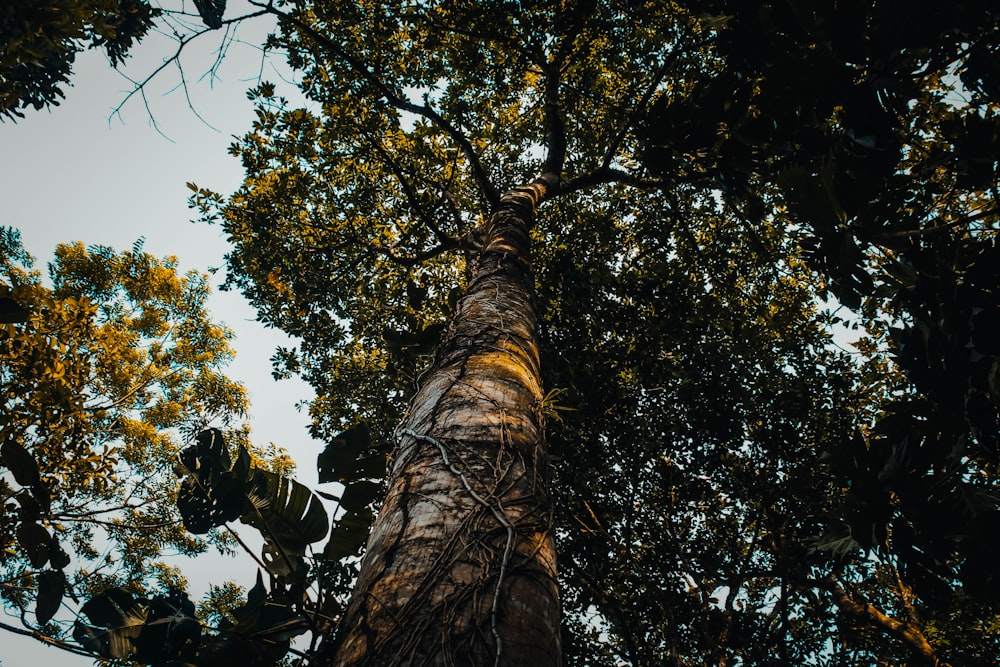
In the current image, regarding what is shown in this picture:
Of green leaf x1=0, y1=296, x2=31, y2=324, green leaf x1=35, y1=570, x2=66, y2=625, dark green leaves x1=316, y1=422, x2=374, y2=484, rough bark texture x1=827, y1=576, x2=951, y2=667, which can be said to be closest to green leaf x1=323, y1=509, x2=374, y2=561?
dark green leaves x1=316, y1=422, x2=374, y2=484

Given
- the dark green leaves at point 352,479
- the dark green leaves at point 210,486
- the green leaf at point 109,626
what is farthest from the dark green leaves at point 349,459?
the green leaf at point 109,626

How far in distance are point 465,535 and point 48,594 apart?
1518mm

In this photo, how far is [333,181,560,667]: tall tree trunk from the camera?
1029 mm

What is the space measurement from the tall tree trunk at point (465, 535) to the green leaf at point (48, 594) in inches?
45.1

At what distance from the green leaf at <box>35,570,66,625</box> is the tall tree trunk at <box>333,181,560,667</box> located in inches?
45.1

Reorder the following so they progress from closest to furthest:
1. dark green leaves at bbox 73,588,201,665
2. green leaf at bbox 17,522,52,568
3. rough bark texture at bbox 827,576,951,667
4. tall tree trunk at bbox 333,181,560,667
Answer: tall tree trunk at bbox 333,181,560,667 < dark green leaves at bbox 73,588,201,665 < green leaf at bbox 17,522,52,568 < rough bark texture at bbox 827,576,951,667

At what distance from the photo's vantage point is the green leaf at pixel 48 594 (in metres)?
1.51

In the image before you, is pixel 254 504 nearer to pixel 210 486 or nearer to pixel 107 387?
pixel 210 486

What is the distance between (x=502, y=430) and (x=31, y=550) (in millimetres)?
1720

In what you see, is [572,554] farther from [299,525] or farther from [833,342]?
[299,525]

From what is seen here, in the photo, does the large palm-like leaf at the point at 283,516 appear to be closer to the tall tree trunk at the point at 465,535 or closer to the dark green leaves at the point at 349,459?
the dark green leaves at the point at 349,459

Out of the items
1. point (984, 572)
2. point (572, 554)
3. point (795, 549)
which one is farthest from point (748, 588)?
point (984, 572)

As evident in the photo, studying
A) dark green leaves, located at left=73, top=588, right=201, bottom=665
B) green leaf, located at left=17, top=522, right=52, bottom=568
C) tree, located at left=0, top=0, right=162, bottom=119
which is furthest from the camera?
tree, located at left=0, top=0, right=162, bottom=119

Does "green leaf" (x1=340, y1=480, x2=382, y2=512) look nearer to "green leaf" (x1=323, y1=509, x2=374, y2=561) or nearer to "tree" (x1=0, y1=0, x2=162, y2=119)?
"green leaf" (x1=323, y1=509, x2=374, y2=561)
